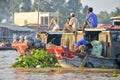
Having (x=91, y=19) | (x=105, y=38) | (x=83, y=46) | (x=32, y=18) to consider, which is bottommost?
(x=32, y=18)

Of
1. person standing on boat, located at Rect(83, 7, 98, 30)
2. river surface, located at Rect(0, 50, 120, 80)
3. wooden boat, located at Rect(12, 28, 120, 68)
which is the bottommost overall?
river surface, located at Rect(0, 50, 120, 80)

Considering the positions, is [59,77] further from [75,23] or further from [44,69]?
[75,23]

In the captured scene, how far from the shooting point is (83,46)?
63.4 ft

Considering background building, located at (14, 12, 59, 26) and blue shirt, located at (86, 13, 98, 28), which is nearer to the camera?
blue shirt, located at (86, 13, 98, 28)

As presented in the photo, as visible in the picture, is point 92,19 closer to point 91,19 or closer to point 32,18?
point 91,19

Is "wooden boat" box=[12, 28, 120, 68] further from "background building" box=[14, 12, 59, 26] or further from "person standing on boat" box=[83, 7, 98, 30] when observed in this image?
"background building" box=[14, 12, 59, 26]

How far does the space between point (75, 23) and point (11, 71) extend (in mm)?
3518

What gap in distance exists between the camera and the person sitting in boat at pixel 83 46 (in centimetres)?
1930

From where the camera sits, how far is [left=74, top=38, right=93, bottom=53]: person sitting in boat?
19.3 m

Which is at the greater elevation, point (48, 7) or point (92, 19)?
point (92, 19)

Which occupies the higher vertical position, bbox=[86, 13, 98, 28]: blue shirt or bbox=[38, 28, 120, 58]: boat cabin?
bbox=[86, 13, 98, 28]: blue shirt

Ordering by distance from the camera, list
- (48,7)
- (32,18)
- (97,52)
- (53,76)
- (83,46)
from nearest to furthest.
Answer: (53,76) < (83,46) < (97,52) < (32,18) < (48,7)

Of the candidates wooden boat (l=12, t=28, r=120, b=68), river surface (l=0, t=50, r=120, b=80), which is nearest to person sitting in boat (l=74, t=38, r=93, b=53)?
wooden boat (l=12, t=28, r=120, b=68)

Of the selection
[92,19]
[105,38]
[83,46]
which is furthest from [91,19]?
[83,46]
